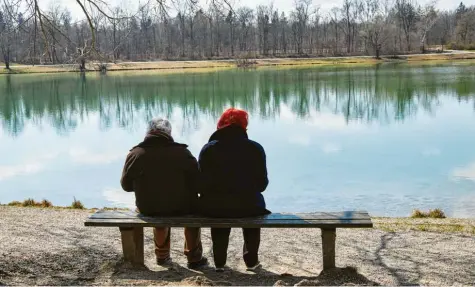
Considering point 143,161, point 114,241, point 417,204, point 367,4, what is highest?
point 367,4

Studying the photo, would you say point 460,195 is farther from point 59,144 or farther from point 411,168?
point 59,144

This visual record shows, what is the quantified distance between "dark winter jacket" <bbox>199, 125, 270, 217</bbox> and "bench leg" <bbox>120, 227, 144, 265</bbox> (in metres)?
0.71

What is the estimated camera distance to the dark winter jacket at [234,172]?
485cm

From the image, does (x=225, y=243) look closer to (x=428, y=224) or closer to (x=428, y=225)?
(x=428, y=225)

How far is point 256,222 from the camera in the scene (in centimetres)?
473

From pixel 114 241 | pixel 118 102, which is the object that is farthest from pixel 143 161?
pixel 118 102

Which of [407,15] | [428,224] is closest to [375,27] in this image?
[407,15]

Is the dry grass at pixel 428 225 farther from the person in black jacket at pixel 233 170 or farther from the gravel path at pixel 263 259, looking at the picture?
the person in black jacket at pixel 233 170

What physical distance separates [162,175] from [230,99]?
26438 mm

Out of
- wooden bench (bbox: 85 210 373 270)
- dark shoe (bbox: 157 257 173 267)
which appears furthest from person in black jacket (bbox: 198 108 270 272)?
dark shoe (bbox: 157 257 173 267)

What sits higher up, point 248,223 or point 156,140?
point 156,140

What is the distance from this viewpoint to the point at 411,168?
13742mm

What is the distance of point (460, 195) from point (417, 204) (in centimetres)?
104

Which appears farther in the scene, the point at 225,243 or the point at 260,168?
the point at 225,243
